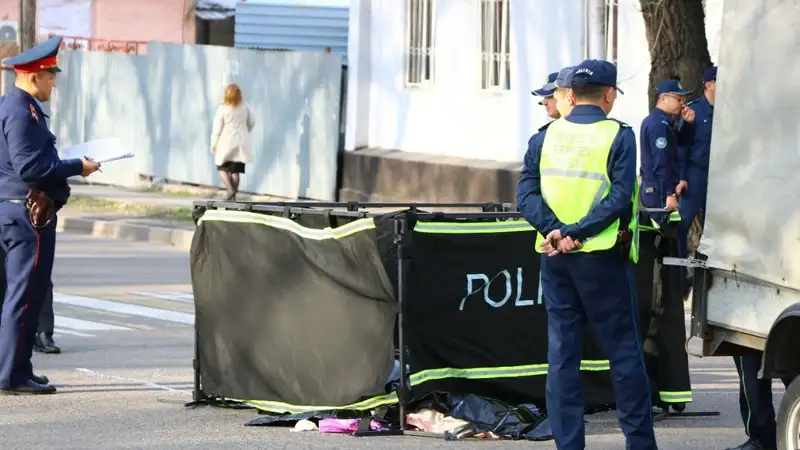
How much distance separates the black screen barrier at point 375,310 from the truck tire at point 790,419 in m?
2.13

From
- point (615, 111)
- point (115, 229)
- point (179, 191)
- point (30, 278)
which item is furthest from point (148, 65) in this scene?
point (30, 278)

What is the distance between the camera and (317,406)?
9.05 metres

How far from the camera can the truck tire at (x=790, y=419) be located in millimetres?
6980

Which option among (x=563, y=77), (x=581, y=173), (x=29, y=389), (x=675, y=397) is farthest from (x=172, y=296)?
(x=581, y=173)

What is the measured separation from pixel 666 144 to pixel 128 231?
32.5 feet

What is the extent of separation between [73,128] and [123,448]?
71.7 ft

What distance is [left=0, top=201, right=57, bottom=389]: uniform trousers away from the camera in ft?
32.7

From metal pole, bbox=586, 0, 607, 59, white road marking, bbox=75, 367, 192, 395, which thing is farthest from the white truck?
metal pole, bbox=586, 0, 607, 59

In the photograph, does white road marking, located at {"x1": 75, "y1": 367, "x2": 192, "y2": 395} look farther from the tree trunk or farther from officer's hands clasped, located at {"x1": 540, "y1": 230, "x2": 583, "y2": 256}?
the tree trunk

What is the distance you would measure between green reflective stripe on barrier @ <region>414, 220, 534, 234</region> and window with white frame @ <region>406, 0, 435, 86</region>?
53.1 feet

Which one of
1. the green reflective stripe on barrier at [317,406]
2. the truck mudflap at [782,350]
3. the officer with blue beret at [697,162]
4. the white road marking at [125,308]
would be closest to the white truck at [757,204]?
the truck mudflap at [782,350]

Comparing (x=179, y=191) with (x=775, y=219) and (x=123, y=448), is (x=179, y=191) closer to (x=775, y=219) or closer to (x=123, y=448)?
(x=123, y=448)

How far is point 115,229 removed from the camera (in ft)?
72.1

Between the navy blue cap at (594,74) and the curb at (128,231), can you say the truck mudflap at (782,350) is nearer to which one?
the navy blue cap at (594,74)
